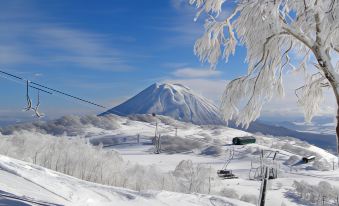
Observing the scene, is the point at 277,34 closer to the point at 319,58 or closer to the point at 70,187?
the point at 319,58

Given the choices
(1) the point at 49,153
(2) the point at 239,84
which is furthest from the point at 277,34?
(1) the point at 49,153

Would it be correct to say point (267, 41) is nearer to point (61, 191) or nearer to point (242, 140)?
point (61, 191)

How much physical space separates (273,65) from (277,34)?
0.81 m

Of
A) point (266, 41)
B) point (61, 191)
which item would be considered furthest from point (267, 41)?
point (61, 191)

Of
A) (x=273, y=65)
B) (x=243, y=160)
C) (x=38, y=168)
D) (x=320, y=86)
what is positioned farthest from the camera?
(x=243, y=160)

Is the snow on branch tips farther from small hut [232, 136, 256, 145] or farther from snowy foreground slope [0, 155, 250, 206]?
small hut [232, 136, 256, 145]

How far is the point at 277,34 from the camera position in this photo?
972 centimetres

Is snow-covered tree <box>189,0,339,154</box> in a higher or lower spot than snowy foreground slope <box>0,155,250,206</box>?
higher

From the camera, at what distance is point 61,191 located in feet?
41.0

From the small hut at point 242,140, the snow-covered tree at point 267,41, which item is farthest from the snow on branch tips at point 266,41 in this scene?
the small hut at point 242,140

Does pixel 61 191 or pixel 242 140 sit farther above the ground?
pixel 242 140

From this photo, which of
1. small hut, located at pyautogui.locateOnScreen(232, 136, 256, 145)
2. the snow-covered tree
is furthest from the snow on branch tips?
small hut, located at pyautogui.locateOnScreen(232, 136, 256, 145)

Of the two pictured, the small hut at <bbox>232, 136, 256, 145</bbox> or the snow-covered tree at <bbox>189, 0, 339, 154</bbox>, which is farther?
the small hut at <bbox>232, 136, 256, 145</bbox>

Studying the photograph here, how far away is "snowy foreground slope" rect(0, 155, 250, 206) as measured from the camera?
1107 centimetres
